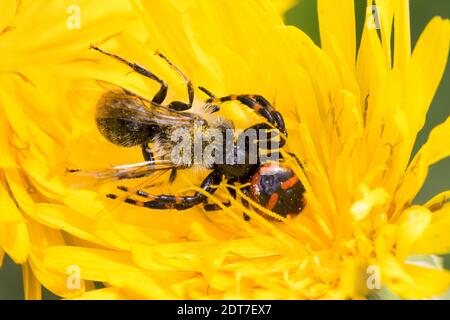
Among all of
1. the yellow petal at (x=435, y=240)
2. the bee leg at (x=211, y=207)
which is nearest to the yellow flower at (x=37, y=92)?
the bee leg at (x=211, y=207)

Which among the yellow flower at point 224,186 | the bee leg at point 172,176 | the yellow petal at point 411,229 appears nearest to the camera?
the yellow petal at point 411,229

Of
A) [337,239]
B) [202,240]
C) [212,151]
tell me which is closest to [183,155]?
[212,151]

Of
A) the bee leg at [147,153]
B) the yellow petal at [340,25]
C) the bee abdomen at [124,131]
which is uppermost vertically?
the yellow petal at [340,25]

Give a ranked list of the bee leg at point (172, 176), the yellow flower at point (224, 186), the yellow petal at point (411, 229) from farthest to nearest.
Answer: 1. the bee leg at point (172, 176)
2. the yellow flower at point (224, 186)
3. the yellow petal at point (411, 229)

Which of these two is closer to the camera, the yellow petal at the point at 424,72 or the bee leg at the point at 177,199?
the yellow petal at the point at 424,72

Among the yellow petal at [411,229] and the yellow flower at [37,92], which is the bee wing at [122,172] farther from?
the yellow petal at [411,229]

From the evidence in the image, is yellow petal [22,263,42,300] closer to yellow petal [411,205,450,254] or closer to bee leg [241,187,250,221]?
bee leg [241,187,250,221]

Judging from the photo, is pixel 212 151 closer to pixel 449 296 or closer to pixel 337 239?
pixel 337 239

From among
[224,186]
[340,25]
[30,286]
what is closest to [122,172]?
[224,186]
